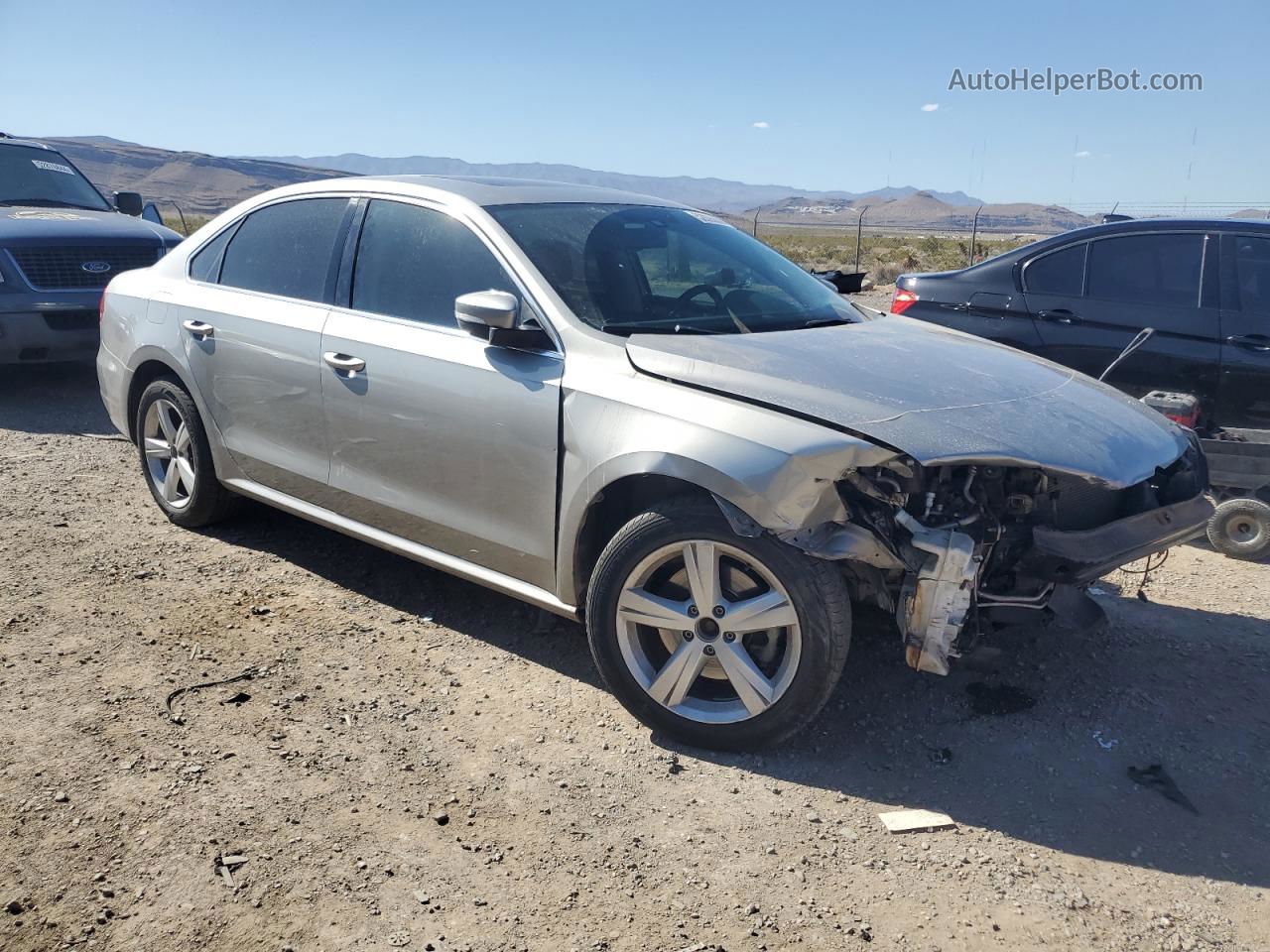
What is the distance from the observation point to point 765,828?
307cm

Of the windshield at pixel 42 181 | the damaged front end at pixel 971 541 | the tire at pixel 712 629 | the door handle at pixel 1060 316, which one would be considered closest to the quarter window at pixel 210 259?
the tire at pixel 712 629

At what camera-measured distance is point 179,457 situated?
17.6 feet

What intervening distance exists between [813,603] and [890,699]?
0.88 meters

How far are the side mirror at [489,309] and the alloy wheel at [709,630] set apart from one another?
99cm

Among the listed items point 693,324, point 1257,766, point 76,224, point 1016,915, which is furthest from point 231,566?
point 76,224

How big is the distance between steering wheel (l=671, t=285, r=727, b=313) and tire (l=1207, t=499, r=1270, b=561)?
10.1ft

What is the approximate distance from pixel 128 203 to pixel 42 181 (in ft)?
2.54

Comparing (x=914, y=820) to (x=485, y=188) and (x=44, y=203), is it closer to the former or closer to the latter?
(x=485, y=188)

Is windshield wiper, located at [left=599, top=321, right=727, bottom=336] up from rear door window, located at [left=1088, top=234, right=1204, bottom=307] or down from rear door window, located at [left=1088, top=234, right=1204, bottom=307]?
down

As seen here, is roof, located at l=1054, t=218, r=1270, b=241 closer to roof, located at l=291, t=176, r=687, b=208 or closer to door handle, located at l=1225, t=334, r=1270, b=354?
door handle, located at l=1225, t=334, r=1270, b=354

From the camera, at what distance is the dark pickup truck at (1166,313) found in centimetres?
594

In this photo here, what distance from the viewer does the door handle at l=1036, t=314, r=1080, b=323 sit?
21.3 feet

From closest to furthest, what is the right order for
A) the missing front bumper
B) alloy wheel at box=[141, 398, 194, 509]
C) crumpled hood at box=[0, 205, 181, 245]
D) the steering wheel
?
1. the missing front bumper
2. the steering wheel
3. alloy wheel at box=[141, 398, 194, 509]
4. crumpled hood at box=[0, 205, 181, 245]

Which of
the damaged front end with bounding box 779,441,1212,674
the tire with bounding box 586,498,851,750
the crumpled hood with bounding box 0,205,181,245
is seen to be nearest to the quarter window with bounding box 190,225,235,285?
the tire with bounding box 586,498,851,750
